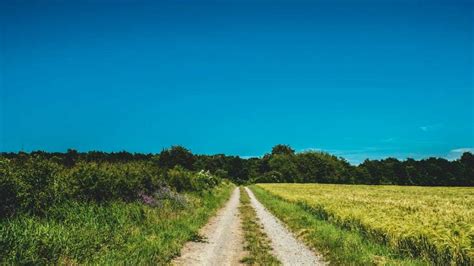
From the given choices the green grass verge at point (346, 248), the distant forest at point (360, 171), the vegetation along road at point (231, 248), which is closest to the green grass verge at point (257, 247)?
the vegetation along road at point (231, 248)

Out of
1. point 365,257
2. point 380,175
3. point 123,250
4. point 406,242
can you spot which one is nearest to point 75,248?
point 123,250

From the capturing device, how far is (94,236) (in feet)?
34.3

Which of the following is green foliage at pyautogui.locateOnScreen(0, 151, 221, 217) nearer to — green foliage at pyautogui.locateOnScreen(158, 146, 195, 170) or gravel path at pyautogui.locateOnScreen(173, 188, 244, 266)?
gravel path at pyautogui.locateOnScreen(173, 188, 244, 266)

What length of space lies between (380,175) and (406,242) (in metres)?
134

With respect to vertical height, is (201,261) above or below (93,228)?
below

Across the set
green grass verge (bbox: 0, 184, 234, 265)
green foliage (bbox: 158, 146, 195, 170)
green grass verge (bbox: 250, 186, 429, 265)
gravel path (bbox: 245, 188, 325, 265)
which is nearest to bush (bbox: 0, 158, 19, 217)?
green grass verge (bbox: 0, 184, 234, 265)

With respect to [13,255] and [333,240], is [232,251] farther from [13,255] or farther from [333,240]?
[13,255]

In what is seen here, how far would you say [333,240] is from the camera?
491 inches

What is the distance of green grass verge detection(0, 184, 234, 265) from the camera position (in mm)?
8031

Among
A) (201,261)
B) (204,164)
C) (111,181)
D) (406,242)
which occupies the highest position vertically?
(204,164)

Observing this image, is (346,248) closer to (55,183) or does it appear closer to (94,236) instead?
(94,236)

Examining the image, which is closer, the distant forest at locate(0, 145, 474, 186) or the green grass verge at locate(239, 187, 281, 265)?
the green grass verge at locate(239, 187, 281, 265)

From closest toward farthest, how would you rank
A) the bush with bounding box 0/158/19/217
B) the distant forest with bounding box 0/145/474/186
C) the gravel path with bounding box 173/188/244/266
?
the bush with bounding box 0/158/19/217 < the gravel path with bounding box 173/188/244/266 < the distant forest with bounding box 0/145/474/186

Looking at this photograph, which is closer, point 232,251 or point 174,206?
point 232,251
